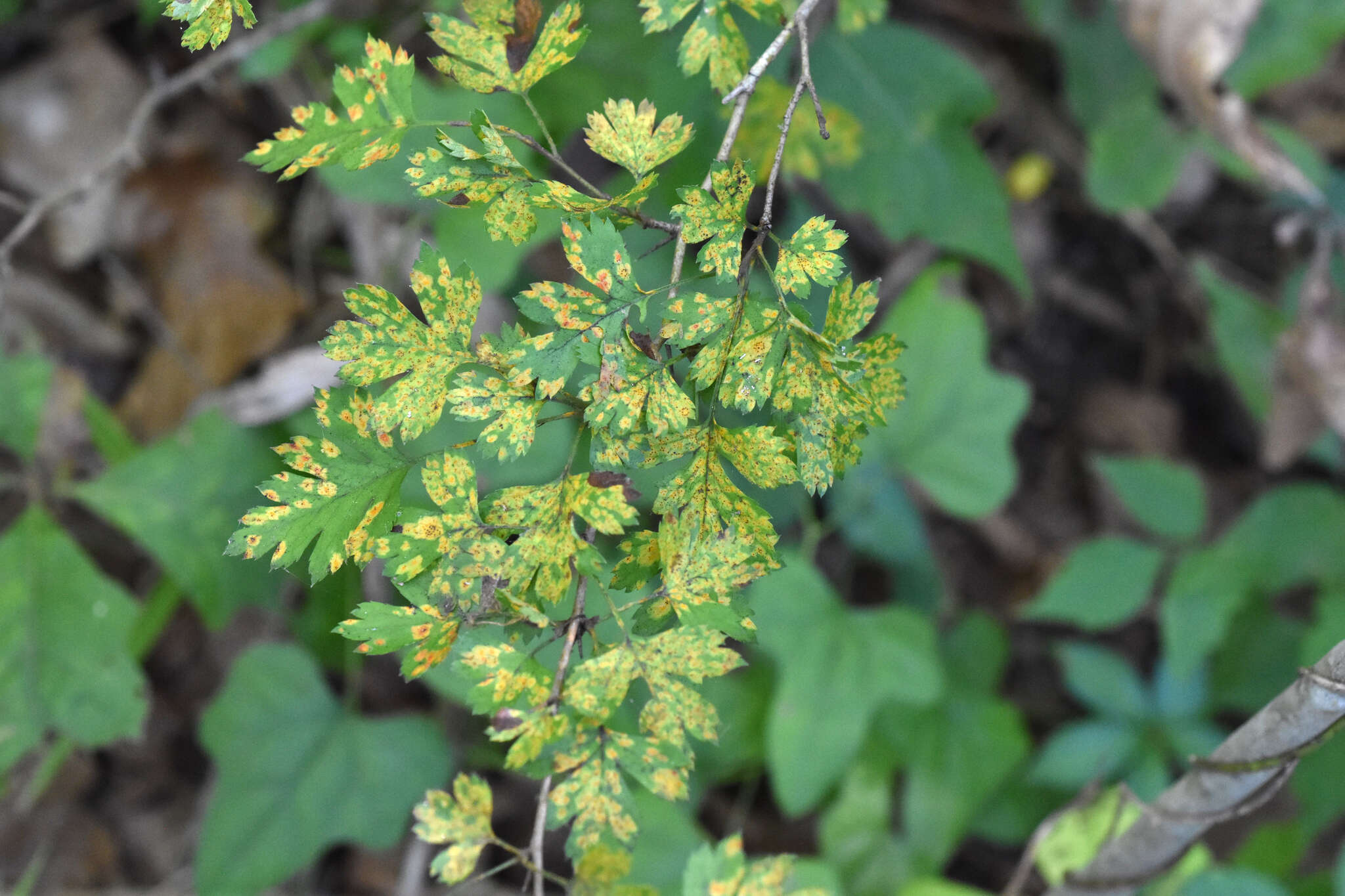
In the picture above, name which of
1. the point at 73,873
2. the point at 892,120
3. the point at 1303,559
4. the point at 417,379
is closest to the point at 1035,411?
the point at 1303,559

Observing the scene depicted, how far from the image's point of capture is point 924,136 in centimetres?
221

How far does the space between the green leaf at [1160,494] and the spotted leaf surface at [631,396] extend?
194 centimetres

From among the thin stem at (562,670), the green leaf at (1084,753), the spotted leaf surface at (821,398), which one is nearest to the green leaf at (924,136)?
the green leaf at (1084,753)

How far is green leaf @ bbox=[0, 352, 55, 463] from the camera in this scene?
2.10 meters

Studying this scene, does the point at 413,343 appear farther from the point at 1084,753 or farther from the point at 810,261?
the point at 1084,753

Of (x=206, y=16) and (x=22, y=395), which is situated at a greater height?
(x=206, y=16)

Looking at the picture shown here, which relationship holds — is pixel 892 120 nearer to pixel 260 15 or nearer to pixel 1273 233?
pixel 1273 233

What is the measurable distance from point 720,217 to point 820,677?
1514mm

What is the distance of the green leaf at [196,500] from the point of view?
218 cm

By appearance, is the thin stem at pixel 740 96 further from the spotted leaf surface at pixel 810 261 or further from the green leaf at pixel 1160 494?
the green leaf at pixel 1160 494

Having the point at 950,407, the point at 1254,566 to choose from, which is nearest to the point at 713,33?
the point at 950,407

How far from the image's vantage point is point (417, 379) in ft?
3.12

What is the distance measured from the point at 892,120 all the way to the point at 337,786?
6.58ft

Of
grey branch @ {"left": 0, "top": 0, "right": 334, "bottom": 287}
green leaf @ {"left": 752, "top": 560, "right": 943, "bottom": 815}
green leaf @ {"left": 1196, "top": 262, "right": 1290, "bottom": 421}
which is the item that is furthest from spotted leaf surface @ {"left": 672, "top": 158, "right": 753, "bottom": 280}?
green leaf @ {"left": 1196, "top": 262, "right": 1290, "bottom": 421}
